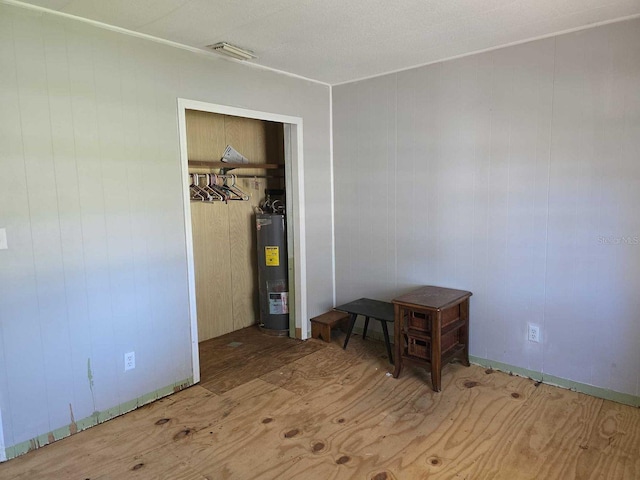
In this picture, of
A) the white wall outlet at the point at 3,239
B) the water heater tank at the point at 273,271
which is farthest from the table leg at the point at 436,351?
the white wall outlet at the point at 3,239

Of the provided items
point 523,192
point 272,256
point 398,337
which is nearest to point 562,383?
point 398,337

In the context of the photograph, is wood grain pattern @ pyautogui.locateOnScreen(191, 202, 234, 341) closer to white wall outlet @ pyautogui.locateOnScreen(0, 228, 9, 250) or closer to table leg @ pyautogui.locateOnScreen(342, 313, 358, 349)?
table leg @ pyautogui.locateOnScreen(342, 313, 358, 349)

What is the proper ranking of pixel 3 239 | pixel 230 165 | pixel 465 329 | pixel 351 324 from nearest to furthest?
1. pixel 3 239
2. pixel 465 329
3. pixel 351 324
4. pixel 230 165

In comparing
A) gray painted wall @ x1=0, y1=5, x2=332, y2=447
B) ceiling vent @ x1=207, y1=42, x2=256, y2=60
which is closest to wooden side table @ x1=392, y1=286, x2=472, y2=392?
gray painted wall @ x1=0, y1=5, x2=332, y2=447

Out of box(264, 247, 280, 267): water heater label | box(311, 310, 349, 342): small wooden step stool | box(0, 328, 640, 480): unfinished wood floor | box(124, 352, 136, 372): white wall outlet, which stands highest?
box(264, 247, 280, 267): water heater label

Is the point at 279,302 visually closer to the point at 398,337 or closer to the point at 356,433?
the point at 398,337

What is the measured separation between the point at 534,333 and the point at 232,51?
9.20 feet

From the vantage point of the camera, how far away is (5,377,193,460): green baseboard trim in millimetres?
2305

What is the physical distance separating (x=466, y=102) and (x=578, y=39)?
0.76 meters

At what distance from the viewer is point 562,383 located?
2.92 meters

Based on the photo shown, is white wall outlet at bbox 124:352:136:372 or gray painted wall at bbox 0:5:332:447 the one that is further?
white wall outlet at bbox 124:352:136:372

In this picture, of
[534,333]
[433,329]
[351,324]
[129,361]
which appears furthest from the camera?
[351,324]

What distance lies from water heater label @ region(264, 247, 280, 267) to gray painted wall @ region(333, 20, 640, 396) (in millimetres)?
862

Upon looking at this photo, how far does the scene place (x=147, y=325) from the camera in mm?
2807
